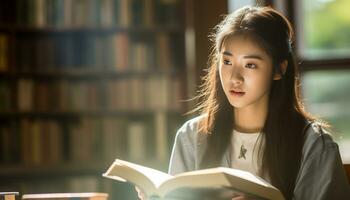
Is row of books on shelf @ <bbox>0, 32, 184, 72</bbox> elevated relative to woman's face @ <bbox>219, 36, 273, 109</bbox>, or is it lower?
lower

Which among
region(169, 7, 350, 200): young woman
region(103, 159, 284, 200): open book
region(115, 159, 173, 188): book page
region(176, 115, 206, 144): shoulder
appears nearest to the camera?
region(103, 159, 284, 200): open book

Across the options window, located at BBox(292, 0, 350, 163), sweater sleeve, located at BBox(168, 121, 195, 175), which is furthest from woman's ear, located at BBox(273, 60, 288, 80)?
window, located at BBox(292, 0, 350, 163)

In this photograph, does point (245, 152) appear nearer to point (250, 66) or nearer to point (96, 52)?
point (250, 66)

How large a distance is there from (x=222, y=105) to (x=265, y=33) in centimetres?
23

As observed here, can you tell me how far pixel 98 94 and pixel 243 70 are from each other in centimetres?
224

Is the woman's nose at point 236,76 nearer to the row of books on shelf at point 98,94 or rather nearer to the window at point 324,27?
the window at point 324,27

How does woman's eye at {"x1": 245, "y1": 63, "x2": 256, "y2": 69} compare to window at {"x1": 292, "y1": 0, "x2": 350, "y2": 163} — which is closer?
woman's eye at {"x1": 245, "y1": 63, "x2": 256, "y2": 69}

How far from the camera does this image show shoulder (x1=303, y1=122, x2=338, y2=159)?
147cm

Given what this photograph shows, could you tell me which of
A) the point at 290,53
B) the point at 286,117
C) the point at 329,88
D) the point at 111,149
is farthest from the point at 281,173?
the point at 111,149

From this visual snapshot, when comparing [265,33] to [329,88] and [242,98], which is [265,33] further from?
[329,88]

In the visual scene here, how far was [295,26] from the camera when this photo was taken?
3.34m

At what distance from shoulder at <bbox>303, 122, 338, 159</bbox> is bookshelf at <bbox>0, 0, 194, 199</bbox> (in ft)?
6.93

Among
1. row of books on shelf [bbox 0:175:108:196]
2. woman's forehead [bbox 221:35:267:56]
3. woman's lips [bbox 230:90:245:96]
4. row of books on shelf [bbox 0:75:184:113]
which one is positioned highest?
woman's forehead [bbox 221:35:267:56]

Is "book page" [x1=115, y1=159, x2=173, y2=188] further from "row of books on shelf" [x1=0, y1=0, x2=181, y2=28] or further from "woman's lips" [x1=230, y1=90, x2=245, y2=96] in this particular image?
→ "row of books on shelf" [x1=0, y1=0, x2=181, y2=28]
